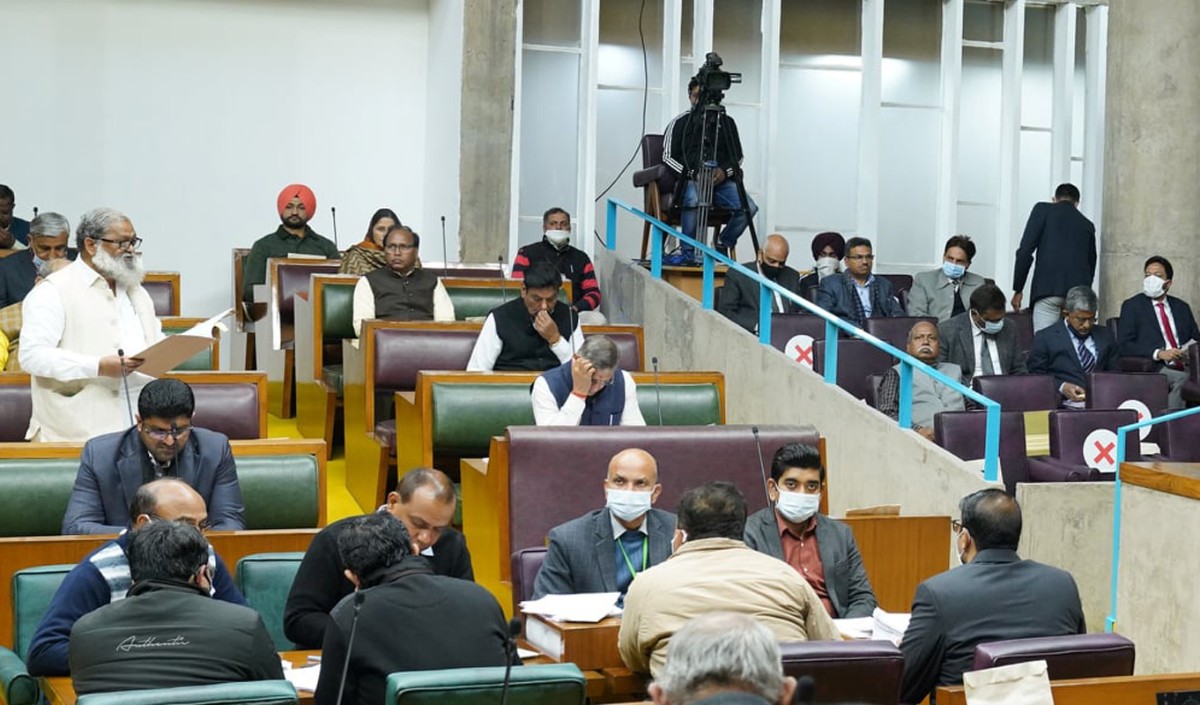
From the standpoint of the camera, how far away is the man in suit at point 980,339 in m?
8.55

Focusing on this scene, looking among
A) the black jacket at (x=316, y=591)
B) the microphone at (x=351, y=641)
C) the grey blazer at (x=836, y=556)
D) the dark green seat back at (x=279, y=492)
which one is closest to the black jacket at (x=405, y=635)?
the microphone at (x=351, y=641)

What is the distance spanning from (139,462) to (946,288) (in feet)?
19.4

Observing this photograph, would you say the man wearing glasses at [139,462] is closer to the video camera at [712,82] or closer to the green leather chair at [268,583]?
the green leather chair at [268,583]

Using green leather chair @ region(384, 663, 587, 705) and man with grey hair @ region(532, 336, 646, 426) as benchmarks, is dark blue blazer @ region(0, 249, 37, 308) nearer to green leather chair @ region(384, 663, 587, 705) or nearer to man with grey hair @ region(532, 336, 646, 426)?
man with grey hair @ region(532, 336, 646, 426)

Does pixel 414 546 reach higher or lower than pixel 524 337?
lower

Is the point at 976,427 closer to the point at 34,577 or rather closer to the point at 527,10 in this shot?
the point at 34,577

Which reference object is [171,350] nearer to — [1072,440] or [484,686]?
[484,686]

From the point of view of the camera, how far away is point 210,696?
2.95m

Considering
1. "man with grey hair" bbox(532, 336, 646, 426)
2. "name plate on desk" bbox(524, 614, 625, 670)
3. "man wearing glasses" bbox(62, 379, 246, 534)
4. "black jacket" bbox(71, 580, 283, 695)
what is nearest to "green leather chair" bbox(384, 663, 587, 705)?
"black jacket" bbox(71, 580, 283, 695)

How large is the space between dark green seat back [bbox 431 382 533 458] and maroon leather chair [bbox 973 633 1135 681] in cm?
339

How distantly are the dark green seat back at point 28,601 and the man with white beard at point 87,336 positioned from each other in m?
1.42

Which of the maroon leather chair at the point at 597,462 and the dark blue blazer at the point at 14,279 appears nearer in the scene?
the maroon leather chair at the point at 597,462

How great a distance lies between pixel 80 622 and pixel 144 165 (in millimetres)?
8660

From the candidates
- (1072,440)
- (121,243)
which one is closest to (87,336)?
(121,243)
